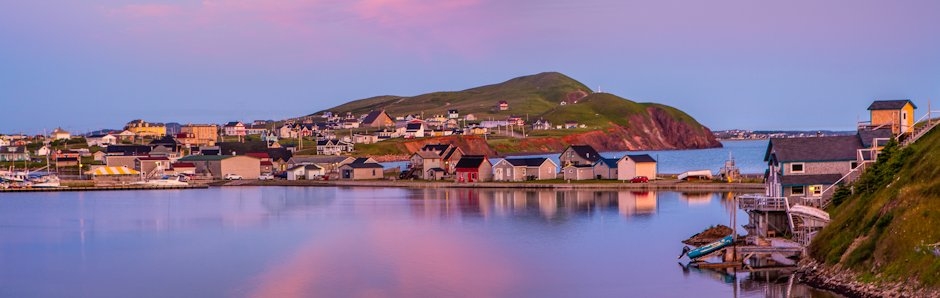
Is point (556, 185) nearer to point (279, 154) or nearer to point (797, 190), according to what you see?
point (797, 190)

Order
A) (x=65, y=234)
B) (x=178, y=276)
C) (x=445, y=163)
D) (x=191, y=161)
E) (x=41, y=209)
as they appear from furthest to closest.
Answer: (x=191, y=161), (x=445, y=163), (x=41, y=209), (x=65, y=234), (x=178, y=276)

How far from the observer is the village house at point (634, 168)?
3137 inches

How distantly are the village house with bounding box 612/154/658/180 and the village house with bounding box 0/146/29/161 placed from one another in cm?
8254

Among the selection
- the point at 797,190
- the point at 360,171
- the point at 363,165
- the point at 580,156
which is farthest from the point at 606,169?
the point at 797,190

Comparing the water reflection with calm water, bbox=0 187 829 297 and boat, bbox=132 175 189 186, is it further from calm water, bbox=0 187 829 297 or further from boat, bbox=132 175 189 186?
boat, bbox=132 175 189 186

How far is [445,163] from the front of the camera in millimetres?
94625

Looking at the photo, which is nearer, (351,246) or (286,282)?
(286,282)

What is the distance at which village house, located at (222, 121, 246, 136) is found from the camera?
18512 centimetres

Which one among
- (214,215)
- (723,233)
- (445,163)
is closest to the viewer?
(723,233)

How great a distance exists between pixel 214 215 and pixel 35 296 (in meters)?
28.4

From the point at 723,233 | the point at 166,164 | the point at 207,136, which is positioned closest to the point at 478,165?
the point at 166,164

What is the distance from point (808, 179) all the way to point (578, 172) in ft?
132

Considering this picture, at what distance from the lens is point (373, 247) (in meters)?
43.3

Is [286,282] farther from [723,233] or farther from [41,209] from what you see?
[41,209]
